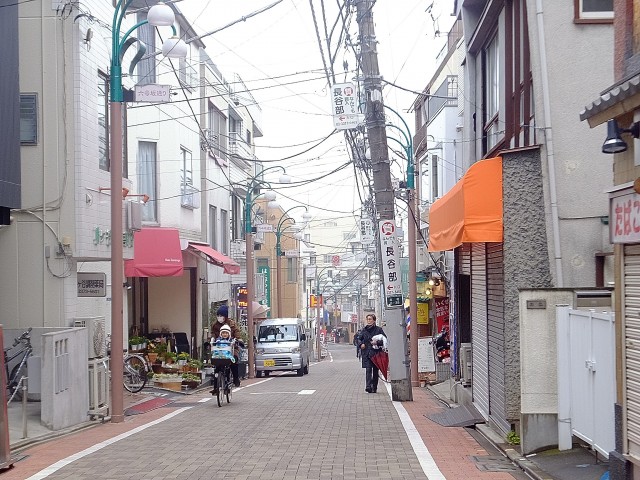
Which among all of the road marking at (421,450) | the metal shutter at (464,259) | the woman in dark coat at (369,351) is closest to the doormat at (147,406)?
the woman in dark coat at (369,351)

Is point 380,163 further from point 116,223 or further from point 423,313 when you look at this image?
point 423,313

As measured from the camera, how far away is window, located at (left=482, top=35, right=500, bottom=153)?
16.0 m

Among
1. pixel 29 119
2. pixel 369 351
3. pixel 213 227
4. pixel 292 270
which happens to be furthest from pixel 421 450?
pixel 292 270

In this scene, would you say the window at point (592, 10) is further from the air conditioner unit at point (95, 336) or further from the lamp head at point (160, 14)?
the air conditioner unit at point (95, 336)

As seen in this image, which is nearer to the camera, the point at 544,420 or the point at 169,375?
the point at 544,420

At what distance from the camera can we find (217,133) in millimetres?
38438

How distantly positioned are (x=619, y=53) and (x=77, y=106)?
11.1 m

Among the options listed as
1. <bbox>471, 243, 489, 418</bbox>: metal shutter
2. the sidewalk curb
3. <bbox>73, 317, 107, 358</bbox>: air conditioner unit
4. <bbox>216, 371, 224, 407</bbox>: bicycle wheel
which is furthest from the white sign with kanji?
the sidewalk curb

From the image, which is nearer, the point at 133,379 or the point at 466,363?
the point at 466,363

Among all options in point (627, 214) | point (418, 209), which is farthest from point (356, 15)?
point (418, 209)

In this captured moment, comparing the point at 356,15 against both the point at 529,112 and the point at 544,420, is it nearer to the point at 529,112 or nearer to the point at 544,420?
the point at 529,112

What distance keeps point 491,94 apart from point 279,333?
19.9 m

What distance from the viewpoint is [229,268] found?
1219 inches

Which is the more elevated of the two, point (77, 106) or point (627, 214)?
point (77, 106)
